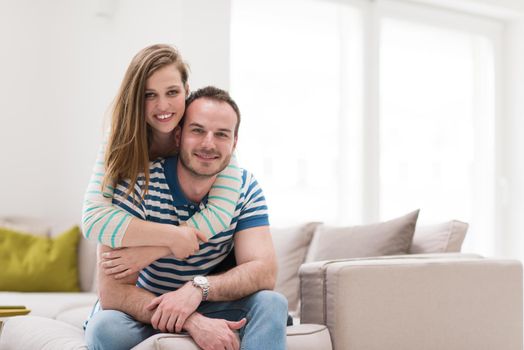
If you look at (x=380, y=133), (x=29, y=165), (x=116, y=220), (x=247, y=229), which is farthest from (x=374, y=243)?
(x=29, y=165)

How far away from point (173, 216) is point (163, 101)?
335 mm

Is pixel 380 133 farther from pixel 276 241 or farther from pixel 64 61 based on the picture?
pixel 64 61

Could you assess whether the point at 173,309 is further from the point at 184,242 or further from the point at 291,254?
the point at 291,254

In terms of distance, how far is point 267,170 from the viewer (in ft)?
13.5

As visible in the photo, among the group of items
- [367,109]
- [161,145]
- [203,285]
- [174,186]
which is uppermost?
[367,109]

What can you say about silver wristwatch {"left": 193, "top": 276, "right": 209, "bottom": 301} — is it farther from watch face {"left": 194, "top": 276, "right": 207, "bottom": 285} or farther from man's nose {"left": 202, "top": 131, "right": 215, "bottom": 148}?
man's nose {"left": 202, "top": 131, "right": 215, "bottom": 148}

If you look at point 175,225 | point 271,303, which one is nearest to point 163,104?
point 175,225

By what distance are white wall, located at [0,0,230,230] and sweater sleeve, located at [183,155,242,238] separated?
6.62 feet

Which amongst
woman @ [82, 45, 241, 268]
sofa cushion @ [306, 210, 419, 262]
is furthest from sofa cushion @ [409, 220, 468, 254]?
woman @ [82, 45, 241, 268]

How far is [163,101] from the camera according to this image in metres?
2.05

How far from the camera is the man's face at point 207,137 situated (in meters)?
2.06

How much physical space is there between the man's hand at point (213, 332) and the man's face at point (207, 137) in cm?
43

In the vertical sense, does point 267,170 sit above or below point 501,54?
below

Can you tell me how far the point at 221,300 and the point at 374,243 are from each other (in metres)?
1.05
